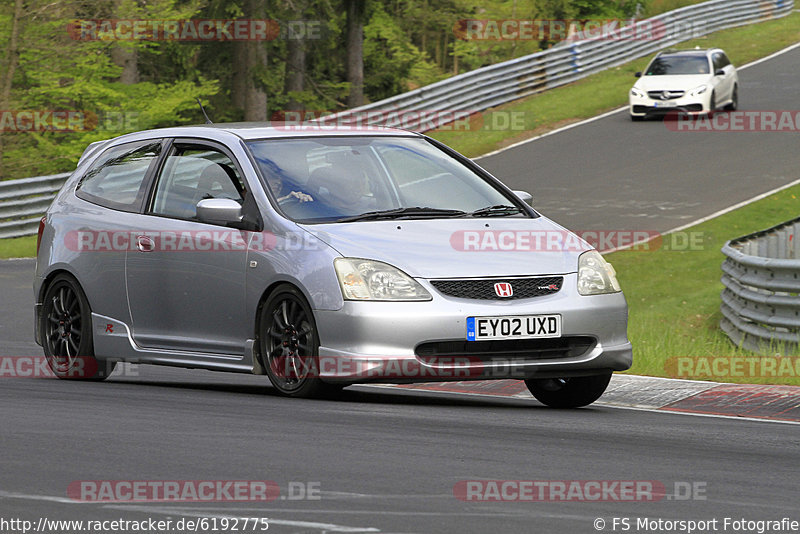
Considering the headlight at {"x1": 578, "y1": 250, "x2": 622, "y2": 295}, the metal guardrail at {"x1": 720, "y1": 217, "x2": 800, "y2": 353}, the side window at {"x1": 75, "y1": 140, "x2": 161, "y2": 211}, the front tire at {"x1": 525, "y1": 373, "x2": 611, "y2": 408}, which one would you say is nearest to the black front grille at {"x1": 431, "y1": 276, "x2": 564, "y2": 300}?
the headlight at {"x1": 578, "y1": 250, "x2": 622, "y2": 295}

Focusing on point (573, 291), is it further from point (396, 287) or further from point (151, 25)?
point (151, 25)

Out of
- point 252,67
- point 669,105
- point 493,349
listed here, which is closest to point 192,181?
point 493,349

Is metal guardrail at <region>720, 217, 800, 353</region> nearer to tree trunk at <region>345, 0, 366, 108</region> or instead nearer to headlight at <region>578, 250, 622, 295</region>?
headlight at <region>578, 250, 622, 295</region>

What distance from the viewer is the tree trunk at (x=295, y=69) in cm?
4109

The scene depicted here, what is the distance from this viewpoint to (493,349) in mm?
8203

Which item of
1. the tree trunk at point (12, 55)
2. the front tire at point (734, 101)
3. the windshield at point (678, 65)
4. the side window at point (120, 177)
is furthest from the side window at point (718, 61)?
the side window at point (120, 177)

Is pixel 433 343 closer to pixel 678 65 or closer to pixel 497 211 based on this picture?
pixel 497 211

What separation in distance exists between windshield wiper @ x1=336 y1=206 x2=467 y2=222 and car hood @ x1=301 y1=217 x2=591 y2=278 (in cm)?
10

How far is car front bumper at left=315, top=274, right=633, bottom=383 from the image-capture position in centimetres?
809

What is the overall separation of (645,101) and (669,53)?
1.71 m

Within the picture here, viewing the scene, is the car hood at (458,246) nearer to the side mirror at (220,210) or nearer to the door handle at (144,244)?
the side mirror at (220,210)

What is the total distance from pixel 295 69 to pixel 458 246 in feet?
110

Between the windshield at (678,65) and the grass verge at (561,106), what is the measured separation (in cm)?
201

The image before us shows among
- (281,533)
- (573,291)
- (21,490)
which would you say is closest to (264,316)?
(573,291)
